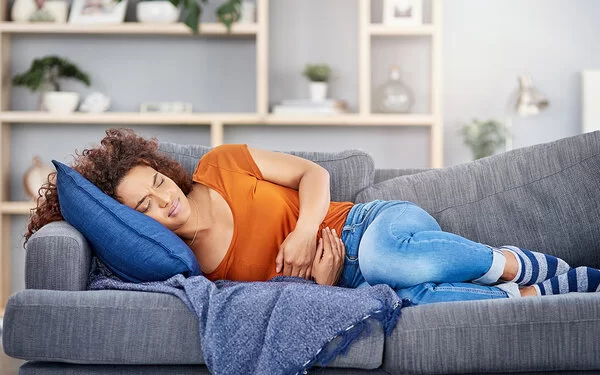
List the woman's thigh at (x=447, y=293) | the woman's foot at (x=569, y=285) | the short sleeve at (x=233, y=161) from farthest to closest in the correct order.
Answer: the short sleeve at (x=233, y=161) → the woman's foot at (x=569, y=285) → the woman's thigh at (x=447, y=293)

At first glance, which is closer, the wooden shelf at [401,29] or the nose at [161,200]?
the nose at [161,200]

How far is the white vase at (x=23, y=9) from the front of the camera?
4.40m

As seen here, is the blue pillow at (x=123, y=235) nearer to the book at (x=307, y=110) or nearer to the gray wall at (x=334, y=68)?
the book at (x=307, y=110)

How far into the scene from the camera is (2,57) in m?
4.42

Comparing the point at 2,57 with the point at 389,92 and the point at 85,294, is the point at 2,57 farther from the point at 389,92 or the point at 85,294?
the point at 85,294

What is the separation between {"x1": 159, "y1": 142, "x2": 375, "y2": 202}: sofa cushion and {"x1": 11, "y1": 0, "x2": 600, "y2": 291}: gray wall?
1.83 m

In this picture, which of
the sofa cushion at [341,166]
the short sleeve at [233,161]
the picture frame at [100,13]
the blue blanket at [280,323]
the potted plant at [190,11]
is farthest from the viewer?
the picture frame at [100,13]

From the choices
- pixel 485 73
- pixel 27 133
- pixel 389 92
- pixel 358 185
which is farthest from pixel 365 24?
pixel 27 133

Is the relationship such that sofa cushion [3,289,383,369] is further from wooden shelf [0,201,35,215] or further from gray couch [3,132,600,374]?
wooden shelf [0,201,35,215]

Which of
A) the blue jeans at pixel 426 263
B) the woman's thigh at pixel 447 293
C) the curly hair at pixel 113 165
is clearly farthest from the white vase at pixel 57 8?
the woman's thigh at pixel 447 293

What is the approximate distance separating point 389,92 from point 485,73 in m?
0.63

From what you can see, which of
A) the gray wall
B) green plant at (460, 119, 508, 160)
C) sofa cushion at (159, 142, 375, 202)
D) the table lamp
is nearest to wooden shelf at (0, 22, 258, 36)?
the gray wall

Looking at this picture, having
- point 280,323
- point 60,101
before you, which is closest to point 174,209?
point 280,323

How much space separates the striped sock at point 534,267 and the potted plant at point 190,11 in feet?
8.23
